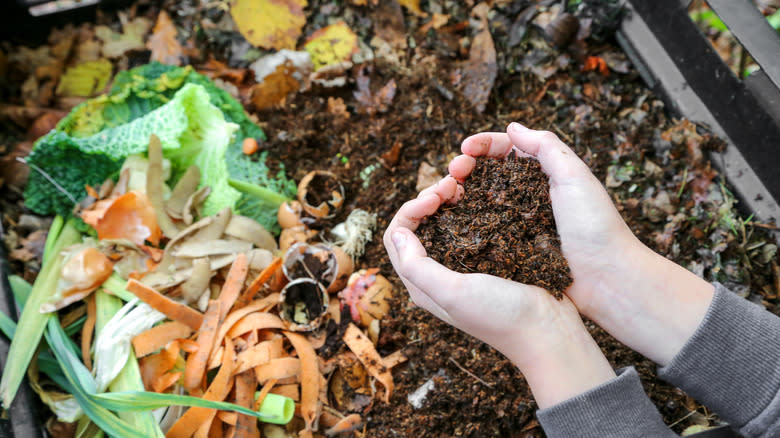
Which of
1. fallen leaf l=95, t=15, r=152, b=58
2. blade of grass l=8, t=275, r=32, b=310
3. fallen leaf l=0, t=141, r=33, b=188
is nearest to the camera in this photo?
blade of grass l=8, t=275, r=32, b=310

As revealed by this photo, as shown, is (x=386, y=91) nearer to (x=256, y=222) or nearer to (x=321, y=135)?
(x=321, y=135)

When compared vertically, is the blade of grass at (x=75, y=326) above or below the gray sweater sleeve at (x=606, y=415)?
below

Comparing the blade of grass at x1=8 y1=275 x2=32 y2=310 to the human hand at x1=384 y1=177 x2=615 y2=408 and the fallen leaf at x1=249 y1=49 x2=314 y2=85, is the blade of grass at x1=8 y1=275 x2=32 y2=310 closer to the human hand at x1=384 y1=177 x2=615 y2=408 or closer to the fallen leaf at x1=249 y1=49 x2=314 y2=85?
the fallen leaf at x1=249 y1=49 x2=314 y2=85

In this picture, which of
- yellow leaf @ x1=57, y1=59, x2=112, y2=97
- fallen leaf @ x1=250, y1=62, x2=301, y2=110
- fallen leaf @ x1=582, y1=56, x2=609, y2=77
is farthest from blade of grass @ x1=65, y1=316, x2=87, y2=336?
fallen leaf @ x1=582, y1=56, x2=609, y2=77

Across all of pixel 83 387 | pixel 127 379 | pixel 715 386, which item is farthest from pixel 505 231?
pixel 83 387

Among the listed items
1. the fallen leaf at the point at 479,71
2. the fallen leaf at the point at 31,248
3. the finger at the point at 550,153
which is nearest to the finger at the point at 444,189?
the finger at the point at 550,153

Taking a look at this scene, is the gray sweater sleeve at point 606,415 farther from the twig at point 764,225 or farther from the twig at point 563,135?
the twig at point 563,135

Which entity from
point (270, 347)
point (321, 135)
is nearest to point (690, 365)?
point (270, 347)
